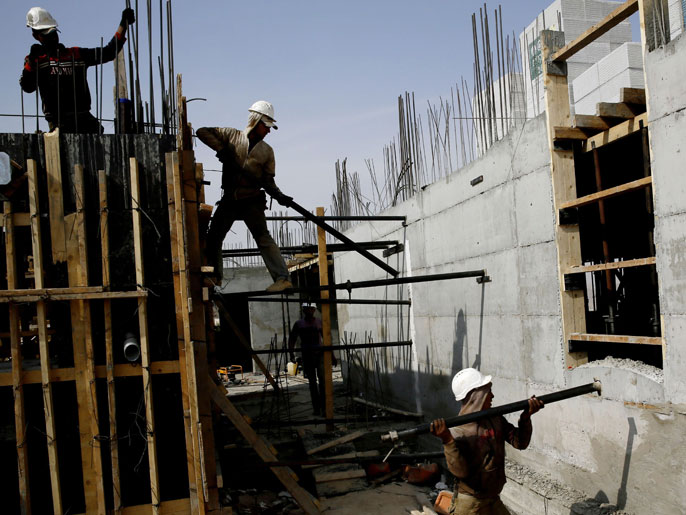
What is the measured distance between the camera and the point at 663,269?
3938 millimetres

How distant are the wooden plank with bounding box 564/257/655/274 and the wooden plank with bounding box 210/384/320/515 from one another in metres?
3.30

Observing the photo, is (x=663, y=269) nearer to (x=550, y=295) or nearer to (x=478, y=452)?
(x=550, y=295)

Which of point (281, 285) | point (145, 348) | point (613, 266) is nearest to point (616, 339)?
point (613, 266)

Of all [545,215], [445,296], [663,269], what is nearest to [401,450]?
[445,296]

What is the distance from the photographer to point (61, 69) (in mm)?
5500

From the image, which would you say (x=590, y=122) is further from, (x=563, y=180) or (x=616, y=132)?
(x=563, y=180)

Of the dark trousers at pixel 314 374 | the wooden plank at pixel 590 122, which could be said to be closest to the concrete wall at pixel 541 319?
the wooden plank at pixel 590 122

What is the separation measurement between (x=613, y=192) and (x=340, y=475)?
478cm

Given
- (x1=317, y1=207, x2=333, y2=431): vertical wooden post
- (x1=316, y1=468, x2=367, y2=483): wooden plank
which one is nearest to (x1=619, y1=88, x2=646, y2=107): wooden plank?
(x1=317, y1=207, x2=333, y2=431): vertical wooden post

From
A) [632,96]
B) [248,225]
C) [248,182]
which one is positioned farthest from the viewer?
[248,225]

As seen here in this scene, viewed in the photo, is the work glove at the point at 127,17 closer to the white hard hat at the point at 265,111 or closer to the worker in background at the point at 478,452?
the white hard hat at the point at 265,111

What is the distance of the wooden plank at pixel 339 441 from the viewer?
753cm

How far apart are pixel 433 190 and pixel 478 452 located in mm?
4795

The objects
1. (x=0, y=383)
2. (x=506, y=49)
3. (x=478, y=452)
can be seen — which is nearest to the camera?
(x=478, y=452)
